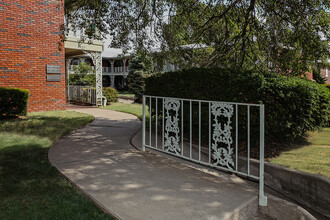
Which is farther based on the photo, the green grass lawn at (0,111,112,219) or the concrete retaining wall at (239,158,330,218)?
the concrete retaining wall at (239,158,330,218)

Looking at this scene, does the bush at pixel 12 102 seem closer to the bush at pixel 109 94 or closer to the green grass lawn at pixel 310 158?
the bush at pixel 109 94

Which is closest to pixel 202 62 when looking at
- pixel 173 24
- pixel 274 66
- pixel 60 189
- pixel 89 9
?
pixel 173 24

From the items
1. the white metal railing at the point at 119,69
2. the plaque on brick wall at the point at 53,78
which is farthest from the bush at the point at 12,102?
the white metal railing at the point at 119,69

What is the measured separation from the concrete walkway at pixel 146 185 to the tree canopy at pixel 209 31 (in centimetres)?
392

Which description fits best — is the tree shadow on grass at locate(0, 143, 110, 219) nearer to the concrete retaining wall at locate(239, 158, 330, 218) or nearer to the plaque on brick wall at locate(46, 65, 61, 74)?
the concrete retaining wall at locate(239, 158, 330, 218)

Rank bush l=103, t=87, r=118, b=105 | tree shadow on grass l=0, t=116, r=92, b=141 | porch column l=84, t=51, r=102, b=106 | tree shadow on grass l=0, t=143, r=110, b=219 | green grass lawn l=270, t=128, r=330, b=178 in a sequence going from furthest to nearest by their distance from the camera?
bush l=103, t=87, r=118, b=105 → porch column l=84, t=51, r=102, b=106 → tree shadow on grass l=0, t=116, r=92, b=141 → green grass lawn l=270, t=128, r=330, b=178 → tree shadow on grass l=0, t=143, r=110, b=219

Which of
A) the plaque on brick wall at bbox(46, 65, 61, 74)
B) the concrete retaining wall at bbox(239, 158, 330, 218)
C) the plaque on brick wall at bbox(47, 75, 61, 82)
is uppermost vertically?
the plaque on brick wall at bbox(46, 65, 61, 74)

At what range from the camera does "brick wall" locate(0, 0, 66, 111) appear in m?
9.84

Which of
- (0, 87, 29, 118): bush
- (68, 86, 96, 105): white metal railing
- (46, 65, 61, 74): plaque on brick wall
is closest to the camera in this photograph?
(0, 87, 29, 118): bush

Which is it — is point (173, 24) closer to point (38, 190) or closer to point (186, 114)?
point (186, 114)

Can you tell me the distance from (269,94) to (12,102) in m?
7.77

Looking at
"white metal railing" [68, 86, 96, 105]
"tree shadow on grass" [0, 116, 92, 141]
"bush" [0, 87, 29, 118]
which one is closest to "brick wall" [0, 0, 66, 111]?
"bush" [0, 87, 29, 118]

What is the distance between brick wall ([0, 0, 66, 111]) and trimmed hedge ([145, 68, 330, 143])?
6.79 meters

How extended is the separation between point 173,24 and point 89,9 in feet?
8.05
